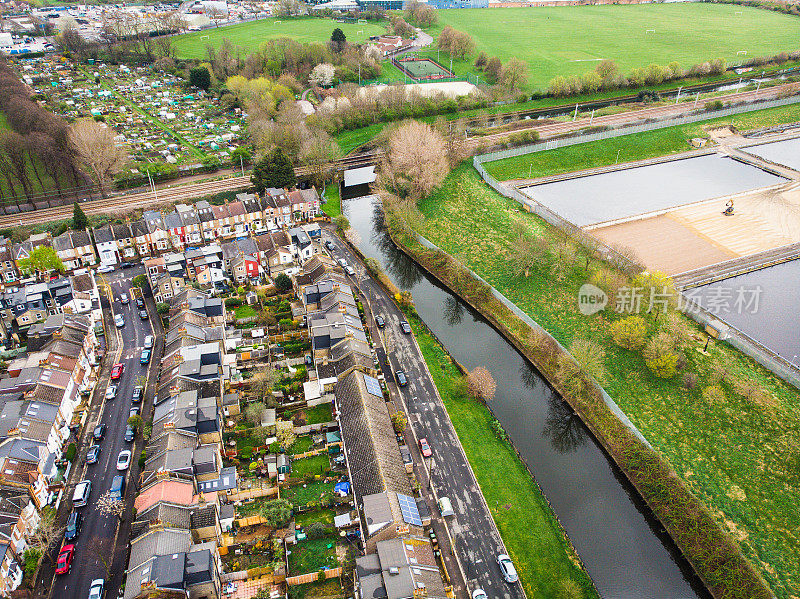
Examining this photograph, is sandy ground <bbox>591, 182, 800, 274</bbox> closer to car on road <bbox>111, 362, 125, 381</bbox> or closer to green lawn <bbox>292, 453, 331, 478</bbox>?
green lawn <bbox>292, 453, 331, 478</bbox>

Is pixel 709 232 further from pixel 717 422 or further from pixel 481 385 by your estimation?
pixel 481 385

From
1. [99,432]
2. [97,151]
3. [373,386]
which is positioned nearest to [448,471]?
[373,386]

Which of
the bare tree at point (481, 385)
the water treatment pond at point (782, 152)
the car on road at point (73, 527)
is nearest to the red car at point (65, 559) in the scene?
the car on road at point (73, 527)

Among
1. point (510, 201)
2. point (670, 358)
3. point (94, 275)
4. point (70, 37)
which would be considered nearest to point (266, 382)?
point (94, 275)

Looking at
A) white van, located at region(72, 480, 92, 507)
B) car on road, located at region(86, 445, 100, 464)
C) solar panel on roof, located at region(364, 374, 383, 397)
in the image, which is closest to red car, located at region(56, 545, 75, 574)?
white van, located at region(72, 480, 92, 507)

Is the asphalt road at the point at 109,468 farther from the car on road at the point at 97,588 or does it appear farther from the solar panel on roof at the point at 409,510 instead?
the solar panel on roof at the point at 409,510

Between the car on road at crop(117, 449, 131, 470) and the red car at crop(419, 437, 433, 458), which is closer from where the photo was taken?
the car on road at crop(117, 449, 131, 470)
